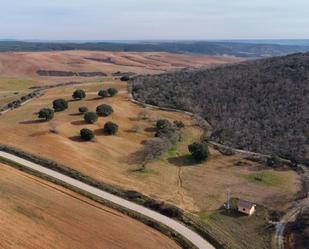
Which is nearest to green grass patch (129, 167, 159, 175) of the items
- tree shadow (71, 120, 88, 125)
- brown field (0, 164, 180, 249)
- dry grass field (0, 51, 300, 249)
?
dry grass field (0, 51, 300, 249)

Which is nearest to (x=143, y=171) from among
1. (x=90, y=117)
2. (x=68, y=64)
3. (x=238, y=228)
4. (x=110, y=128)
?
(x=110, y=128)

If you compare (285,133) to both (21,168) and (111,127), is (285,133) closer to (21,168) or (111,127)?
(111,127)

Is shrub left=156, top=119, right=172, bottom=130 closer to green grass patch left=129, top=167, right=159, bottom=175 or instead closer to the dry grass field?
the dry grass field

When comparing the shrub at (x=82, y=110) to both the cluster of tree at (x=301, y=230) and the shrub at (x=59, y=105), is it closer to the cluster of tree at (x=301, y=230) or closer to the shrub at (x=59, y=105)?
the shrub at (x=59, y=105)

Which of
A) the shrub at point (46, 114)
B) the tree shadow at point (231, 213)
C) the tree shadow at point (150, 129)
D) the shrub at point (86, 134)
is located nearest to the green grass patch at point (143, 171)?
the shrub at point (86, 134)

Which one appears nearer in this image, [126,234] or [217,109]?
[126,234]

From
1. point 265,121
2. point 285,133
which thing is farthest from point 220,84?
point 285,133
